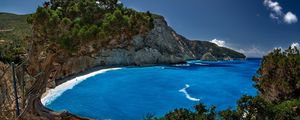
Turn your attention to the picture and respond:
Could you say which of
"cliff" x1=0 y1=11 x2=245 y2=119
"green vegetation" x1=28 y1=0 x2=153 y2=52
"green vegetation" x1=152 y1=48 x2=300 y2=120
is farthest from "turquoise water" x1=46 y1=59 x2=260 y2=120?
"green vegetation" x1=28 y1=0 x2=153 y2=52

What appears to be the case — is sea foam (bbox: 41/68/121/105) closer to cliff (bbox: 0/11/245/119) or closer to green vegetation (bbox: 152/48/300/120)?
cliff (bbox: 0/11/245/119)

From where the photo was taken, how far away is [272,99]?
14609 millimetres

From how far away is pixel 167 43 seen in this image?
91500 millimetres

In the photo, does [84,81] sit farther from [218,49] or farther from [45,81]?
[218,49]

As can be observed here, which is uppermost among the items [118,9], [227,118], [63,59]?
[118,9]

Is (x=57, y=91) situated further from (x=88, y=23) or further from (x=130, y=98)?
(x=88, y=23)

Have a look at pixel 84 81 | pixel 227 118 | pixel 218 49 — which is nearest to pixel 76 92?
pixel 84 81

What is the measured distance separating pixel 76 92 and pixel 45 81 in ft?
69.4

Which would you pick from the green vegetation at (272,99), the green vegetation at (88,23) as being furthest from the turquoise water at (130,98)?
the green vegetation at (88,23)

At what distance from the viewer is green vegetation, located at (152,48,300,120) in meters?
6.90

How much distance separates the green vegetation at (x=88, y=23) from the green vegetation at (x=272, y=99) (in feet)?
12.8

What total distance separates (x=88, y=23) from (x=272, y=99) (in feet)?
31.1

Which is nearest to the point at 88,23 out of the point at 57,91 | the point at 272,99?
the point at 272,99

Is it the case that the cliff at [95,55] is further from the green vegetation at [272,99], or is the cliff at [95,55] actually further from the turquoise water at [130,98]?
the green vegetation at [272,99]
